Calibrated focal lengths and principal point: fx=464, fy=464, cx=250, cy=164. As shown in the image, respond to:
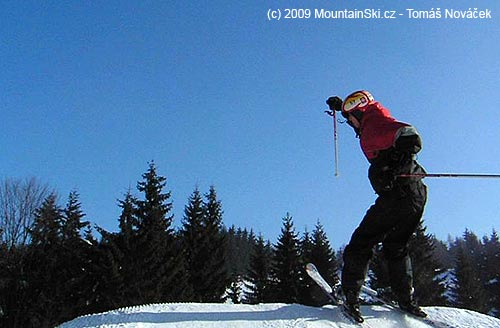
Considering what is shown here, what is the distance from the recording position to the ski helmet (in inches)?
229

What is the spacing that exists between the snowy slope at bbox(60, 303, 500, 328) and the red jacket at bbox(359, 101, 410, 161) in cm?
186

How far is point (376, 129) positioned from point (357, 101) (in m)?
0.58

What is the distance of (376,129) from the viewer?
17.8ft

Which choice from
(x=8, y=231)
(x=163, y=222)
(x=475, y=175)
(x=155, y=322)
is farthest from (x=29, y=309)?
(x=475, y=175)

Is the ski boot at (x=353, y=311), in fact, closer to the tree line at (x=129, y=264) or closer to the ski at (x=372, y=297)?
the ski at (x=372, y=297)

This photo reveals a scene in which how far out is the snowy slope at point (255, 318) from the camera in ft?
15.3

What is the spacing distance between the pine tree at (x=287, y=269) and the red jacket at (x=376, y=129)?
3084 cm

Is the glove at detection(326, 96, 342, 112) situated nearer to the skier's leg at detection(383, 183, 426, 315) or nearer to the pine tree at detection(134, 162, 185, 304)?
the skier's leg at detection(383, 183, 426, 315)

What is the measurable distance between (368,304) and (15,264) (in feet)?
79.5

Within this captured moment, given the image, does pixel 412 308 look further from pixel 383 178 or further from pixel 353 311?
pixel 383 178

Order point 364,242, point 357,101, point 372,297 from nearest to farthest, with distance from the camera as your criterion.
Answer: point 364,242, point 357,101, point 372,297

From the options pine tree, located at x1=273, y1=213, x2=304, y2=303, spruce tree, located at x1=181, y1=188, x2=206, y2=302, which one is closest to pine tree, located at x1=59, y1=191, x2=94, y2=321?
spruce tree, located at x1=181, y1=188, x2=206, y2=302

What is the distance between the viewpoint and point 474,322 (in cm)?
534

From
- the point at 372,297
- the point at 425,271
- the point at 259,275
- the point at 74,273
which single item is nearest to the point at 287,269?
the point at 259,275
